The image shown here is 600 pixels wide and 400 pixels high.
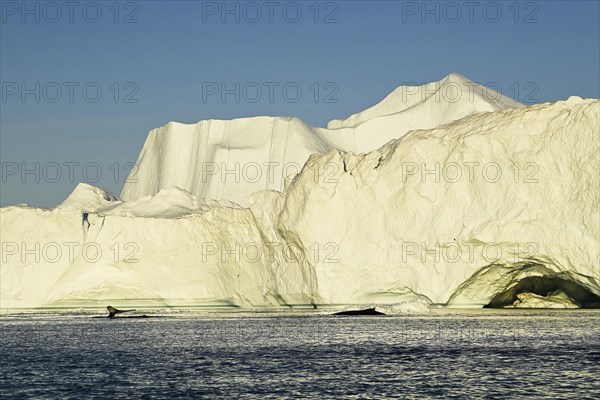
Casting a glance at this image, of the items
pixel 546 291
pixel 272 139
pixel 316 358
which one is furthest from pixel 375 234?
pixel 272 139

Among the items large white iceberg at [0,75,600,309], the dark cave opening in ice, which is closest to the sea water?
large white iceberg at [0,75,600,309]

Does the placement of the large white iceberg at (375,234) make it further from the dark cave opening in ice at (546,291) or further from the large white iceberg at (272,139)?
the large white iceberg at (272,139)

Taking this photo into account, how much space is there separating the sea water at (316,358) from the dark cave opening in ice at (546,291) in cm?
360

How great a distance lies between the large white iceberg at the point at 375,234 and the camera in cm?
3981

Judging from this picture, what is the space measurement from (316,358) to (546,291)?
23.9 m

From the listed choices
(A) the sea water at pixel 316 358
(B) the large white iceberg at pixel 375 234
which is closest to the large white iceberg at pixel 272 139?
(B) the large white iceberg at pixel 375 234

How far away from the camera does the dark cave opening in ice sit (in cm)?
4509

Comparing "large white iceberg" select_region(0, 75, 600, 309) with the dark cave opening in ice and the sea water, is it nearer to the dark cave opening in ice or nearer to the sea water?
the dark cave opening in ice

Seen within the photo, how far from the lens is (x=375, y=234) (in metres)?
43.5

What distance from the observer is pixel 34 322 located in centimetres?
4609

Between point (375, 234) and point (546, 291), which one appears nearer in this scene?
point (375, 234)

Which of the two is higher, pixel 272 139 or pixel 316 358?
pixel 272 139

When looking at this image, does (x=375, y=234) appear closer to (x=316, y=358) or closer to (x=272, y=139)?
(x=316, y=358)

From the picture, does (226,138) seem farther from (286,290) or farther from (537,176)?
(537,176)
